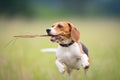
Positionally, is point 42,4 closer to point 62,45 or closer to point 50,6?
point 50,6

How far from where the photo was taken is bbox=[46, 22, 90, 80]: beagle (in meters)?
3.59

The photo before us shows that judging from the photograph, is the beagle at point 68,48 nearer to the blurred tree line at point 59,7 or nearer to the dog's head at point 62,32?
the dog's head at point 62,32

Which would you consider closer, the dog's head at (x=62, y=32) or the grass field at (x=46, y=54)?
the dog's head at (x=62, y=32)

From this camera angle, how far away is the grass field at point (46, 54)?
377 centimetres

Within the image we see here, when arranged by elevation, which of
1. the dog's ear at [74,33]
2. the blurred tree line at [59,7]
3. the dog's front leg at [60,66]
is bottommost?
the dog's front leg at [60,66]

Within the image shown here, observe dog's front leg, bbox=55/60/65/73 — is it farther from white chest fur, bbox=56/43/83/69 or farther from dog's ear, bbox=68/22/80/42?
→ dog's ear, bbox=68/22/80/42

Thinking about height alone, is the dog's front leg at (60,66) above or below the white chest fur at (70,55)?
below

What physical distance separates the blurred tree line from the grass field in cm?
4

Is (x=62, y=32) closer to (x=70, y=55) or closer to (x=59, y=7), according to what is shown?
(x=70, y=55)

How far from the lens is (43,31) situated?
3.76 metres

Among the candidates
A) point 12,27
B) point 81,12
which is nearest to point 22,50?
point 12,27

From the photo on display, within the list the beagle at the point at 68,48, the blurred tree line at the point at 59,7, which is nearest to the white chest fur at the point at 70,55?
the beagle at the point at 68,48

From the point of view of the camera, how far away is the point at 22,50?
3.81 m

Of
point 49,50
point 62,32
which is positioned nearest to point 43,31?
point 49,50
